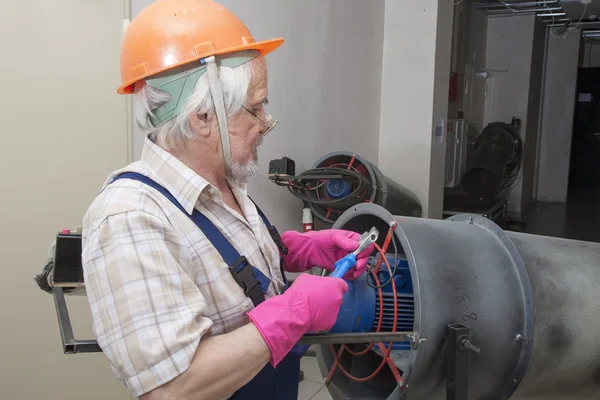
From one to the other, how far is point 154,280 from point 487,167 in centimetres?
408

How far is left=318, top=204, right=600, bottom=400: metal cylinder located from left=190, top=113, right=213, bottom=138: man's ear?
0.45 m

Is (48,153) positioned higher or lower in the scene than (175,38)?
lower

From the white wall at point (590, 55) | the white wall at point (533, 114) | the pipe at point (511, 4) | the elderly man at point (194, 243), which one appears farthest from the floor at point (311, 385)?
the white wall at point (590, 55)

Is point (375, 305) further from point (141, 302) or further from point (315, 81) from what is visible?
point (315, 81)

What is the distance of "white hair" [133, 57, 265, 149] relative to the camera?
105cm

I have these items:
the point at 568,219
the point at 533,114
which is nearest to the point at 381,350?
the point at 568,219

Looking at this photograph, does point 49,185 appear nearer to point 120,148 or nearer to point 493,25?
point 120,148

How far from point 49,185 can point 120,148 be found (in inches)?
10.7

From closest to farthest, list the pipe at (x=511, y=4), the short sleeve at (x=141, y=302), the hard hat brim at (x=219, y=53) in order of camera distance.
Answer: the short sleeve at (x=141, y=302), the hard hat brim at (x=219, y=53), the pipe at (x=511, y=4)

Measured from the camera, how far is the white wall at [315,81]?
8.29ft

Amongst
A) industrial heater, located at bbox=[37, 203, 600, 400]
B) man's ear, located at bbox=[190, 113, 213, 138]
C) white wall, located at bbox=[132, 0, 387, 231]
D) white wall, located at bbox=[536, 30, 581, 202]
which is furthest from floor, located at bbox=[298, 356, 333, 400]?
white wall, located at bbox=[536, 30, 581, 202]

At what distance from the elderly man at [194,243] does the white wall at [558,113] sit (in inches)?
267

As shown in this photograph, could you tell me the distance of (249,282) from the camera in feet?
3.30

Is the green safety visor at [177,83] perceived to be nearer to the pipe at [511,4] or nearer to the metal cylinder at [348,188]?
the metal cylinder at [348,188]
